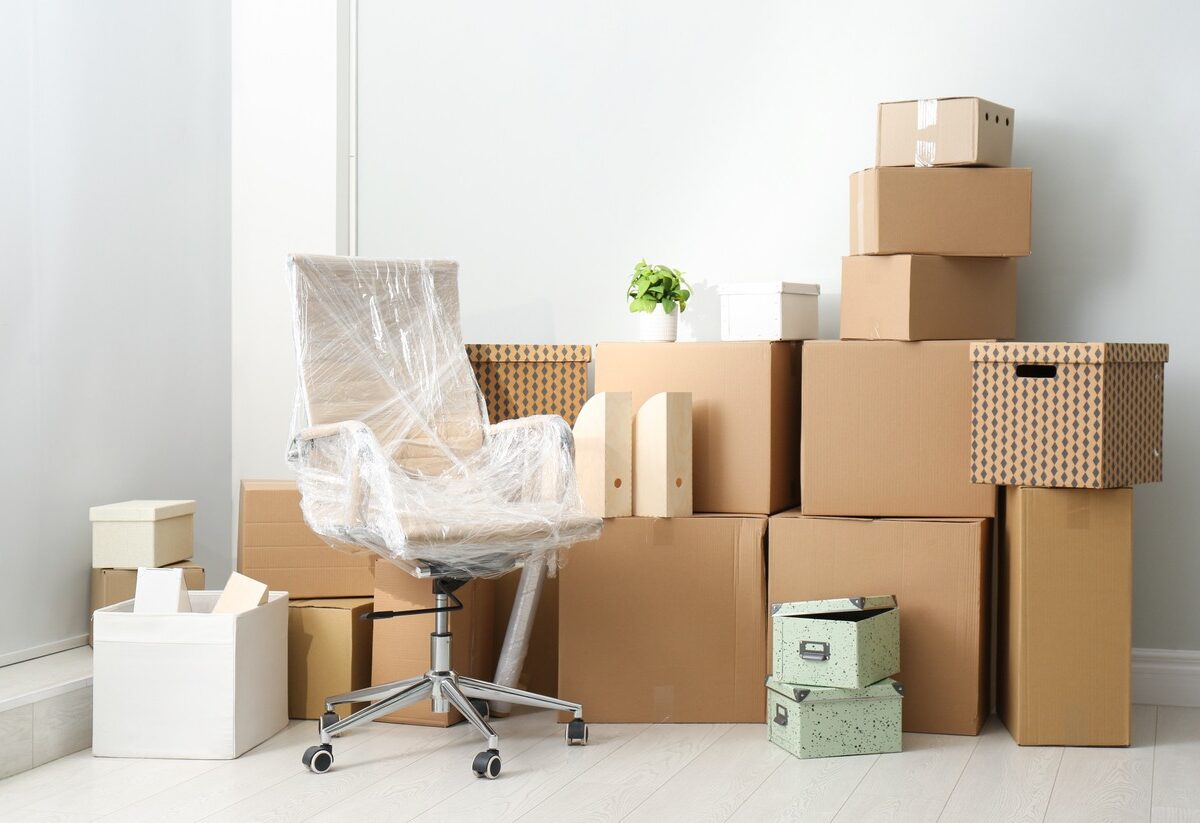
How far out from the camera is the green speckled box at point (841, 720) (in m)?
2.64

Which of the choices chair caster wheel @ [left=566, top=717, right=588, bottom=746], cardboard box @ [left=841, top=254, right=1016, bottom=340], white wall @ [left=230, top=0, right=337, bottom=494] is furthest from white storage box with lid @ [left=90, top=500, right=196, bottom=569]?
cardboard box @ [left=841, top=254, right=1016, bottom=340]

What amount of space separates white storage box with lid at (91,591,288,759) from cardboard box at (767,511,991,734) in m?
1.23

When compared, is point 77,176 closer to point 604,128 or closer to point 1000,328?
point 604,128

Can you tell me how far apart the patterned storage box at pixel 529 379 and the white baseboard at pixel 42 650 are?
1.13 metres

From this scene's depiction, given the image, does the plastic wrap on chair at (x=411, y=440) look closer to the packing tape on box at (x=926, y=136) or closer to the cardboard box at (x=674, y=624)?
the cardboard box at (x=674, y=624)

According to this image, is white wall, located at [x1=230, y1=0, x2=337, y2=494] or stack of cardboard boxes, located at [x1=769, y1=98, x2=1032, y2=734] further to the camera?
white wall, located at [x1=230, y1=0, x2=337, y2=494]

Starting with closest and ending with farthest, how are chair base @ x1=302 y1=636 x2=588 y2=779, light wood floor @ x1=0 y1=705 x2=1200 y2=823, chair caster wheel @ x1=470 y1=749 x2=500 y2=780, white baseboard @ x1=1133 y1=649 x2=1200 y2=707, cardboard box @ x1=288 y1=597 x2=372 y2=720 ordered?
1. light wood floor @ x1=0 y1=705 x2=1200 y2=823
2. chair caster wheel @ x1=470 y1=749 x2=500 y2=780
3. chair base @ x1=302 y1=636 x2=588 y2=779
4. cardboard box @ x1=288 y1=597 x2=372 y2=720
5. white baseboard @ x1=1133 y1=649 x2=1200 y2=707

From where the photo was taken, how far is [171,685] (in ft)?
8.58

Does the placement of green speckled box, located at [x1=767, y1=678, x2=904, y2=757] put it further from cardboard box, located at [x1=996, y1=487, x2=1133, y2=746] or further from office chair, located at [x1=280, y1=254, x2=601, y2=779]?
office chair, located at [x1=280, y1=254, x2=601, y2=779]

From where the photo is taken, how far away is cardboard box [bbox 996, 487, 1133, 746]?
2.67m

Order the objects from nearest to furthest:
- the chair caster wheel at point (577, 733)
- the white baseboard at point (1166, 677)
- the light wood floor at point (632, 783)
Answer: the light wood floor at point (632, 783)
the chair caster wheel at point (577, 733)
the white baseboard at point (1166, 677)

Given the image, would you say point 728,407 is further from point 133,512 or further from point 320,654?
point 133,512

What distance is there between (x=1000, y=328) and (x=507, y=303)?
134 centimetres

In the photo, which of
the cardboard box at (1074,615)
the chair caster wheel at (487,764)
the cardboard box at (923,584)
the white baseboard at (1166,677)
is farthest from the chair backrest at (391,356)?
the white baseboard at (1166,677)
